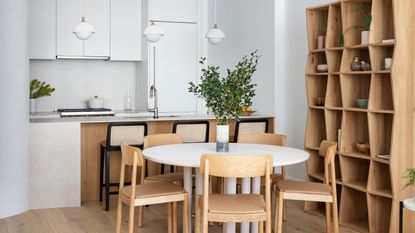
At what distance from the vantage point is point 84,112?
729 cm

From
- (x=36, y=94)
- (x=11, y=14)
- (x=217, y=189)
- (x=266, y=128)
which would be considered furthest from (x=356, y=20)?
(x=36, y=94)

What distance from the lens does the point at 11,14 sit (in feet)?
16.3

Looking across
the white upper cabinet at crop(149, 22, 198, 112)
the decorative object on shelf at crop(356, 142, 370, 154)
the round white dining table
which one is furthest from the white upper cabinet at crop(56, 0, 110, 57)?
the decorative object on shelf at crop(356, 142, 370, 154)

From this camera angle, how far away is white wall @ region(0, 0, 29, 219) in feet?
16.3

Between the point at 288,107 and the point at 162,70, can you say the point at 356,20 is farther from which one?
the point at 162,70

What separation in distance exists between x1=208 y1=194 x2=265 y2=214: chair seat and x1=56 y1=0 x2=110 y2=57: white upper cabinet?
4280 millimetres

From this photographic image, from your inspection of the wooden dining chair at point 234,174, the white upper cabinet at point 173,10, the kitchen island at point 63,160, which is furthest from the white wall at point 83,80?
the wooden dining chair at point 234,174

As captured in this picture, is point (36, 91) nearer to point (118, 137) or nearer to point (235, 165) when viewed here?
point (118, 137)

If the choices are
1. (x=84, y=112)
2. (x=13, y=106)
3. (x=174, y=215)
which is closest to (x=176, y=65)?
(x=84, y=112)

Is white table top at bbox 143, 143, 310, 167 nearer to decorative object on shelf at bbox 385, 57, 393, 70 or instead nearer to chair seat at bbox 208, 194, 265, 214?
chair seat at bbox 208, 194, 265, 214

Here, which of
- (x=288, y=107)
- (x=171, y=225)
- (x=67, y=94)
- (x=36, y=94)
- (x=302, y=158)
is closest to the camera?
(x=302, y=158)

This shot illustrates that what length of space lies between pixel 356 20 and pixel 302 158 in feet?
5.41

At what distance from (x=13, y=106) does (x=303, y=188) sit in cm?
269

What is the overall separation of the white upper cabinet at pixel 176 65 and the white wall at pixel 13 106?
8.65 feet
